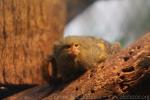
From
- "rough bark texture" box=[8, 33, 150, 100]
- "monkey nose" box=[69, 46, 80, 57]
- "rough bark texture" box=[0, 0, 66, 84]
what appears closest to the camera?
"rough bark texture" box=[8, 33, 150, 100]

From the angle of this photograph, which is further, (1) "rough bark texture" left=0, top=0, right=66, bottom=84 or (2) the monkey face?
(1) "rough bark texture" left=0, top=0, right=66, bottom=84

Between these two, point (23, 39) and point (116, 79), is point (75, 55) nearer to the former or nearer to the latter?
point (116, 79)

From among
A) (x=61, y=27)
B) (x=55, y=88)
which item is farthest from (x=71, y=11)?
(x=55, y=88)

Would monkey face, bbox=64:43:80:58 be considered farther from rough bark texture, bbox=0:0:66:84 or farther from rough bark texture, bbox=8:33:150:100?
rough bark texture, bbox=0:0:66:84

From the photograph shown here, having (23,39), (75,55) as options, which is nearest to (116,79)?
(75,55)

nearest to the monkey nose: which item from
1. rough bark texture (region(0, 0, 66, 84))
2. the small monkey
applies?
the small monkey

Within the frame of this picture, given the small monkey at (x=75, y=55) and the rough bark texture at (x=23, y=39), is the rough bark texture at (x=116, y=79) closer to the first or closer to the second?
the small monkey at (x=75, y=55)
